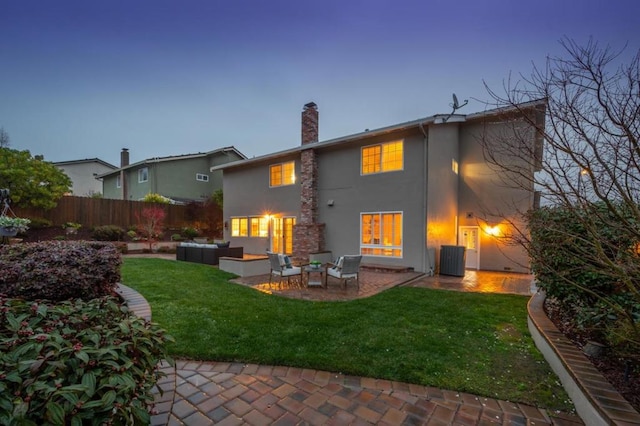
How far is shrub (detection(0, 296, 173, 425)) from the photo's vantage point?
1188 millimetres

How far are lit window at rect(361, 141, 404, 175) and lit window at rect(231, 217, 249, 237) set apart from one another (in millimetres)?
7713

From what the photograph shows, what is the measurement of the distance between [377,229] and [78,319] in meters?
10.1

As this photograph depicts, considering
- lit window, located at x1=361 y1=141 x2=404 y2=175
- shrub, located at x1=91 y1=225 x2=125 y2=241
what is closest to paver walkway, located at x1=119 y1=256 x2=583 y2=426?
lit window, located at x1=361 y1=141 x2=404 y2=175

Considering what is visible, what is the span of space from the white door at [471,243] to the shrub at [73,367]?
41.0ft

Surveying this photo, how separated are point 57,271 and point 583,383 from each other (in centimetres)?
583

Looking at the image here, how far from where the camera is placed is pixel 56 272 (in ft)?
12.0

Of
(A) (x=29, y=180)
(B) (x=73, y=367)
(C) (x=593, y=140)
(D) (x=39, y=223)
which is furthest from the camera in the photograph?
(D) (x=39, y=223)

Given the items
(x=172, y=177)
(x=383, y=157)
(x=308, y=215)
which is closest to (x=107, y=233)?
(x=172, y=177)

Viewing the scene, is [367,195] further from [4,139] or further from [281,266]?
[4,139]

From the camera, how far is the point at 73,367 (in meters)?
1.43

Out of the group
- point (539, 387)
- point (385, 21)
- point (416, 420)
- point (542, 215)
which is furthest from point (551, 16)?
point (385, 21)

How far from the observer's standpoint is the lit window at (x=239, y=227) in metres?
16.0

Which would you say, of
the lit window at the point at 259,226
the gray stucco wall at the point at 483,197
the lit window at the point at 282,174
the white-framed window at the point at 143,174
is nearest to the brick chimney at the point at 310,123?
the lit window at the point at 282,174

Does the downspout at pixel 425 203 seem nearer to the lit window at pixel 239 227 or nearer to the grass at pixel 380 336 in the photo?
the grass at pixel 380 336
